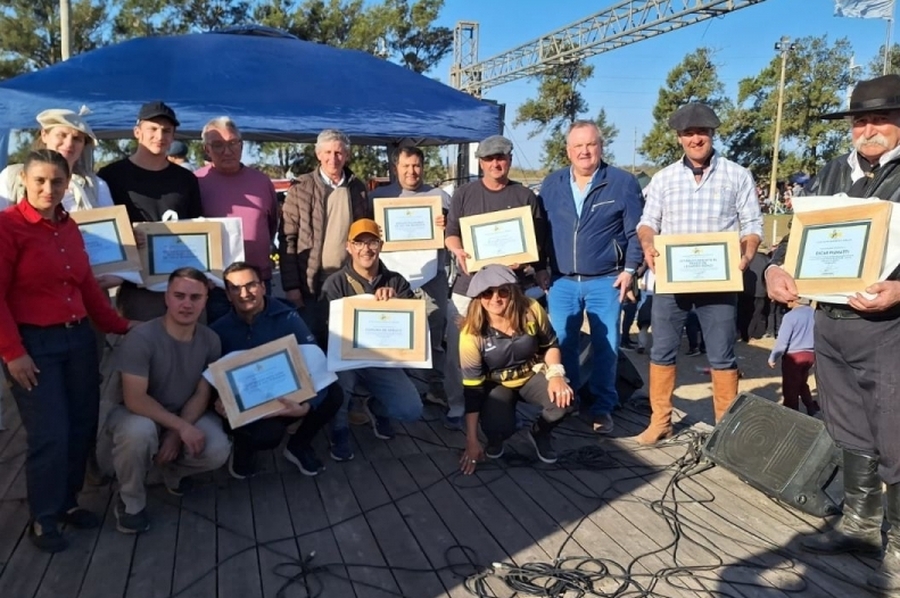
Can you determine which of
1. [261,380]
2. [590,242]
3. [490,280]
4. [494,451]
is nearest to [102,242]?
[261,380]

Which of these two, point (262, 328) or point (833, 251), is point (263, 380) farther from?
point (833, 251)

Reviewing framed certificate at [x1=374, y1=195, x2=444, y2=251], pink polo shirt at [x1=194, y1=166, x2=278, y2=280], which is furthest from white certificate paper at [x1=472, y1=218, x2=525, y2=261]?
pink polo shirt at [x1=194, y1=166, x2=278, y2=280]

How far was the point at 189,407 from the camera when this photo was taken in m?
3.31

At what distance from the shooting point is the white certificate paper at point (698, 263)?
151 inches

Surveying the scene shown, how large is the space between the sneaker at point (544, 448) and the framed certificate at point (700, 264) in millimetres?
1065

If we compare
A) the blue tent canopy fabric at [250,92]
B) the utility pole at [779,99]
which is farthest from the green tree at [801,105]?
the blue tent canopy fabric at [250,92]

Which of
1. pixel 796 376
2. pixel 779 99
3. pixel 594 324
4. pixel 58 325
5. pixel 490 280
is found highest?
pixel 779 99

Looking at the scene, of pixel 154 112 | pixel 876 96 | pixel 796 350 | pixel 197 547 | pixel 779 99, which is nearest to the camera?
pixel 876 96

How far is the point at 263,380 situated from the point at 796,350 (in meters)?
3.89

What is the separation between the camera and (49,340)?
2.84 meters

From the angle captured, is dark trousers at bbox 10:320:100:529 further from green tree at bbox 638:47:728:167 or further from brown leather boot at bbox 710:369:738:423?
green tree at bbox 638:47:728:167

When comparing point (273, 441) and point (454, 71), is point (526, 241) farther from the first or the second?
point (454, 71)

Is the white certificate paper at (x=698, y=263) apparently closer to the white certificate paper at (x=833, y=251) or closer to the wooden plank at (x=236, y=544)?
the white certificate paper at (x=833, y=251)

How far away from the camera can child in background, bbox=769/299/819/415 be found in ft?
16.9
